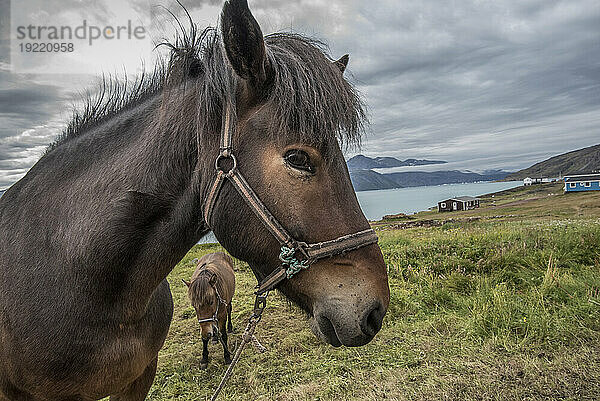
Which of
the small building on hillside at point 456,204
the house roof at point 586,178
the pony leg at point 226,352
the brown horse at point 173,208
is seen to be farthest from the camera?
the small building on hillside at point 456,204

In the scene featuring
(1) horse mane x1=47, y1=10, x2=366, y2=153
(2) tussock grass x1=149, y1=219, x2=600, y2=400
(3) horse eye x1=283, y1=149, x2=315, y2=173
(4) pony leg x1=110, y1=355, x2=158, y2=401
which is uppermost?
(1) horse mane x1=47, y1=10, x2=366, y2=153

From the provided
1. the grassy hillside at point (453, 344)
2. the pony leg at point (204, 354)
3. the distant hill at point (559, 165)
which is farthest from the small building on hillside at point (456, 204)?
the distant hill at point (559, 165)

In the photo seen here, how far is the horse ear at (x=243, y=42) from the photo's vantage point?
132cm

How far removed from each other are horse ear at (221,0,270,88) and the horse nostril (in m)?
1.09

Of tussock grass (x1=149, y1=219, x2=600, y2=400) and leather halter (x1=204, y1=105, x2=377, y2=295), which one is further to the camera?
tussock grass (x1=149, y1=219, x2=600, y2=400)

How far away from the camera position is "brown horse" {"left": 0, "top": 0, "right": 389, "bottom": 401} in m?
1.44

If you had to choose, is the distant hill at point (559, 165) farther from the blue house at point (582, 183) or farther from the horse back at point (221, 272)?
the horse back at point (221, 272)

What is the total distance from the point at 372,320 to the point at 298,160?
75 centimetres

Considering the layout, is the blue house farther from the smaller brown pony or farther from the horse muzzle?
the horse muzzle

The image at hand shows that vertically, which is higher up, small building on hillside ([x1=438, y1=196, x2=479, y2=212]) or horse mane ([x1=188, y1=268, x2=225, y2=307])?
horse mane ([x1=188, y1=268, x2=225, y2=307])

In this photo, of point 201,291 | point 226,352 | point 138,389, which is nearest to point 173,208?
point 138,389

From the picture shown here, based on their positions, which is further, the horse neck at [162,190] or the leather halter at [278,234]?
the horse neck at [162,190]

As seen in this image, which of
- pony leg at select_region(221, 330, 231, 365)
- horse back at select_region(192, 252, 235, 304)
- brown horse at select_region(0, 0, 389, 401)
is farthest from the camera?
horse back at select_region(192, 252, 235, 304)

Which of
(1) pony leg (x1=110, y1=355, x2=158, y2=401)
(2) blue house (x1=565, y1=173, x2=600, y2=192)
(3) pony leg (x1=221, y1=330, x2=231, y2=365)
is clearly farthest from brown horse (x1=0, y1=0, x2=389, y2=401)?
(2) blue house (x1=565, y1=173, x2=600, y2=192)
